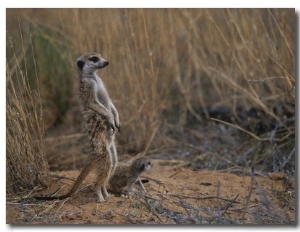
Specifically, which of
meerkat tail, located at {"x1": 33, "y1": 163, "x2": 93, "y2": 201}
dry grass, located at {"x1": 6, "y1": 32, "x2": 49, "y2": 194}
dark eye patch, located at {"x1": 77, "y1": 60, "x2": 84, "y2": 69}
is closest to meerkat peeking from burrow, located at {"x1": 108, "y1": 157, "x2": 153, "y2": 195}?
meerkat tail, located at {"x1": 33, "y1": 163, "x2": 93, "y2": 201}

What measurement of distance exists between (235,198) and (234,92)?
169 centimetres

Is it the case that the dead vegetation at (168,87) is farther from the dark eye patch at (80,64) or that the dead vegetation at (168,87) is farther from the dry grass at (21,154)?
the dark eye patch at (80,64)

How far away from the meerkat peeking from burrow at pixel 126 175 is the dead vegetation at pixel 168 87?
293mm

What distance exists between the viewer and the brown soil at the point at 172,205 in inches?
182

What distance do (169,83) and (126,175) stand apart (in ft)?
5.46

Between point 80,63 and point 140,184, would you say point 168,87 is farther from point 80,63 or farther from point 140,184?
point 80,63

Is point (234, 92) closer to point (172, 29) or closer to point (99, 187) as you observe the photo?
point (172, 29)

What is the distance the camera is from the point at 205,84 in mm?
6805

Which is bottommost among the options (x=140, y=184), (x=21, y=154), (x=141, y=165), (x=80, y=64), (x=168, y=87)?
(x=140, y=184)

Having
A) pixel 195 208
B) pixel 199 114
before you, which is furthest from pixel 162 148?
pixel 195 208

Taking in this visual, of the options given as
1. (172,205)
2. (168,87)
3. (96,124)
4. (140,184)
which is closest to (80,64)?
(96,124)

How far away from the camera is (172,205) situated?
4.81 metres

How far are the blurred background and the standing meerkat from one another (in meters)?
0.42

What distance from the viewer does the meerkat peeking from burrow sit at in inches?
192
